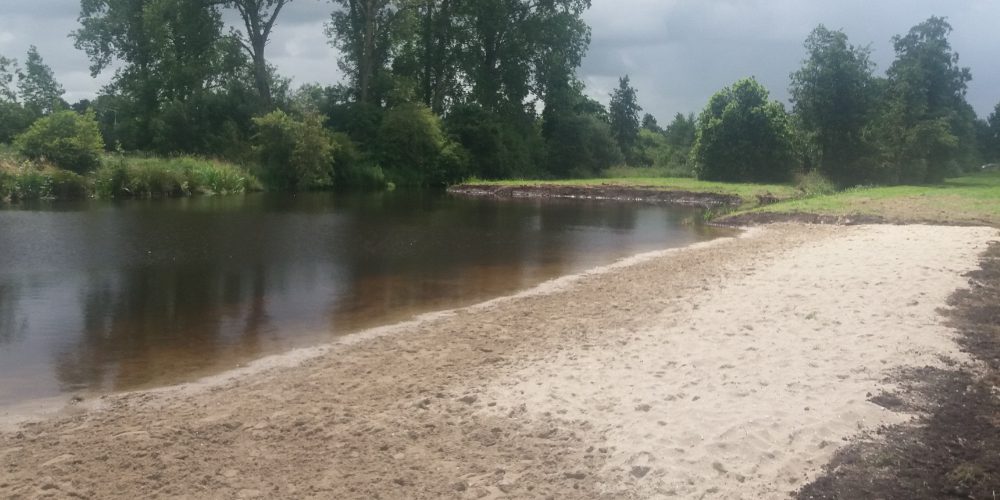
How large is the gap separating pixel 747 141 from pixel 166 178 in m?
38.5

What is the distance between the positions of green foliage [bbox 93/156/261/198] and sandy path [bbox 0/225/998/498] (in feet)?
112

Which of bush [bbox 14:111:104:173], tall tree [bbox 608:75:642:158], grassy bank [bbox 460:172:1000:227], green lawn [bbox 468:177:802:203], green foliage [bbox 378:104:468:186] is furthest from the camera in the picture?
tall tree [bbox 608:75:642:158]

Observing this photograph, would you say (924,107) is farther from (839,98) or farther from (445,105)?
(445,105)

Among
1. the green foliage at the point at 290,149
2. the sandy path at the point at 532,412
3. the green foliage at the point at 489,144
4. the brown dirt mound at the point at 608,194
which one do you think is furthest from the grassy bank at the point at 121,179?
the sandy path at the point at 532,412

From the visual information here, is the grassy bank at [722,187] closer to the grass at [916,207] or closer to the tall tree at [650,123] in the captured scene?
the grass at [916,207]

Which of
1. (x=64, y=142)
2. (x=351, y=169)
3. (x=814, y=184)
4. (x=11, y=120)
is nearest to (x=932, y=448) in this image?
(x=64, y=142)

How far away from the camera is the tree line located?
172ft

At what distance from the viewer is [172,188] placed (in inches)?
1679

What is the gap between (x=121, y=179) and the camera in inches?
1586

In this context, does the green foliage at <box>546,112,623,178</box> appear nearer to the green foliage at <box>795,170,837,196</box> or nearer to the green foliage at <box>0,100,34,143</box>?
the green foliage at <box>795,170,837,196</box>

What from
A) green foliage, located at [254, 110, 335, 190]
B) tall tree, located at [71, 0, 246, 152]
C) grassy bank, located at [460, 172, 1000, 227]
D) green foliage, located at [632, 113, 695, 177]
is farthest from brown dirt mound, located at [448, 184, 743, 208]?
tall tree, located at [71, 0, 246, 152]

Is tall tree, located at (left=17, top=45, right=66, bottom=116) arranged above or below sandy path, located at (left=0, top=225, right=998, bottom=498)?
above

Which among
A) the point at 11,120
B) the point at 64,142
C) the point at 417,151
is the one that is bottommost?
the point at 64,142

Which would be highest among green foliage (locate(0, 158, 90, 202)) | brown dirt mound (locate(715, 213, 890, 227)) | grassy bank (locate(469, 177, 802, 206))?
green foliage (locate(0, 158, 90, 202))
